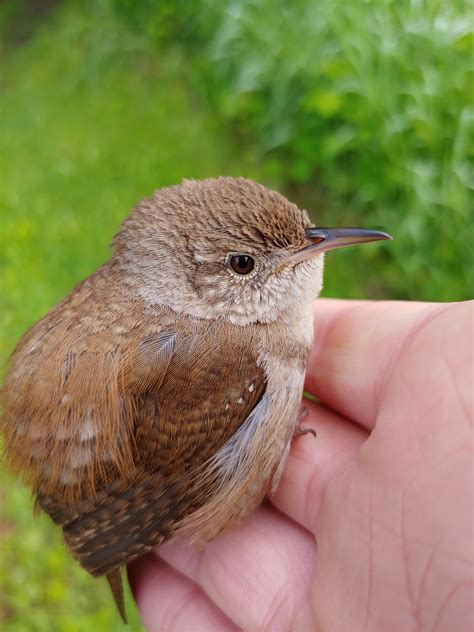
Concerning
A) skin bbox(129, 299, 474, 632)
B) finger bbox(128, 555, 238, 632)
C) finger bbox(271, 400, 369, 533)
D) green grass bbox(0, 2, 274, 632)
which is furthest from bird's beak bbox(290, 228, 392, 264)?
green grass bbox(0, 2, 274, 632)

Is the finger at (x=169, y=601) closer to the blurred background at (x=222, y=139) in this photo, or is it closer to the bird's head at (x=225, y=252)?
the blurred background at (x=222, y=139)

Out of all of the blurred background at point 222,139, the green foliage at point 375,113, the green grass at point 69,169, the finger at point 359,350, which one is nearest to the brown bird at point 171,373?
the finger at point 359,350

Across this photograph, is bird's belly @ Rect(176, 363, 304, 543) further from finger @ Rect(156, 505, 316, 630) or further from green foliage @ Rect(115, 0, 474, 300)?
green foliage @ Rect(115, 0, 474, 300)

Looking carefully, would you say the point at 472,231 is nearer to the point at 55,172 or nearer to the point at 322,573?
the point at 322,573

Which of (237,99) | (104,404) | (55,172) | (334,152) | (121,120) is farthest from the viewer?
(121,120)

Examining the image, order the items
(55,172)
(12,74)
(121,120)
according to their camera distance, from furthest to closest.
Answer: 1. (12,74)
2. (121,120)
3. (55,172)

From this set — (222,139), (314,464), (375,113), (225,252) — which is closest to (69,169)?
(222,139)

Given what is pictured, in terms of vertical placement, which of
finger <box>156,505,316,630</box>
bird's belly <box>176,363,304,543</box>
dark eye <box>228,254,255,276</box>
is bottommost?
finger <box>156,505,316,630</box>

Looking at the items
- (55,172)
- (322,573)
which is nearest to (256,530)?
(322,573)
